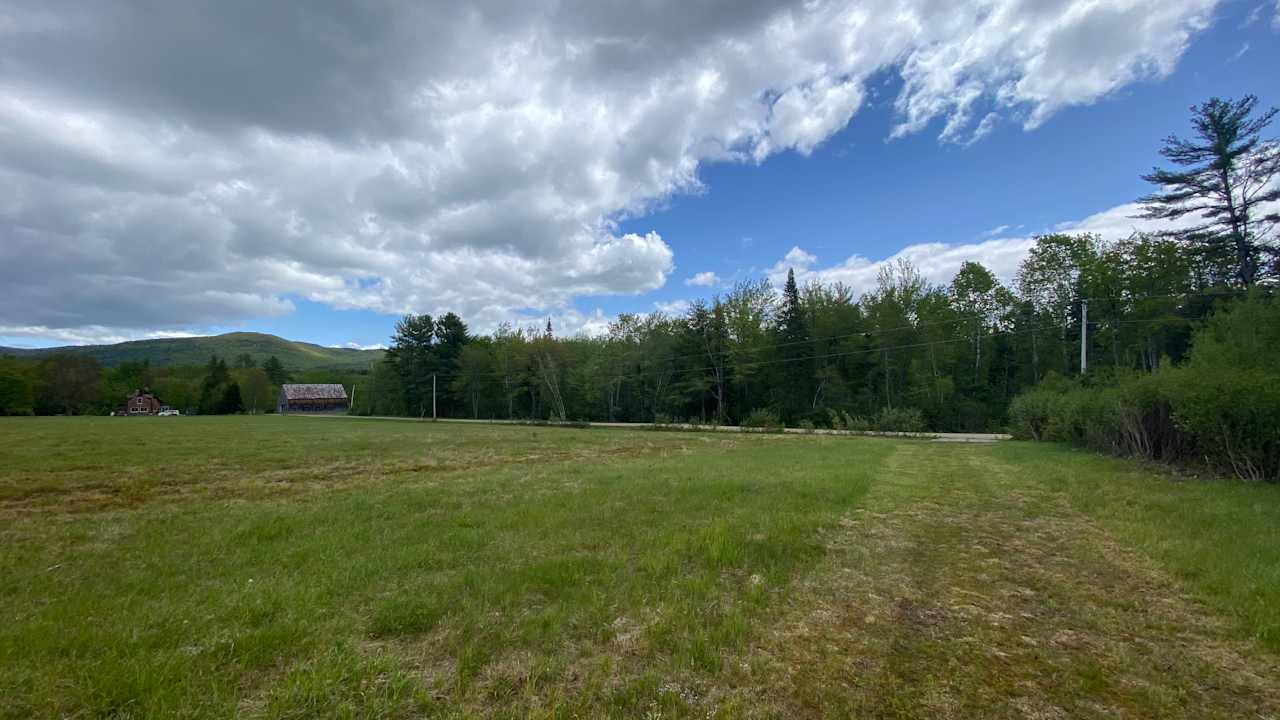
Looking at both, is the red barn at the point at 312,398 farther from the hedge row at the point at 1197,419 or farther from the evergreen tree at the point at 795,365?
the hedge row at the point at 1197,419

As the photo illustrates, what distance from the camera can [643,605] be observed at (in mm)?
4395

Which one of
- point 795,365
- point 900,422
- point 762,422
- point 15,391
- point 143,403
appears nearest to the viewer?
point 900,422

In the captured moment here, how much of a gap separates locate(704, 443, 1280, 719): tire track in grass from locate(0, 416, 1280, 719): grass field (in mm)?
23

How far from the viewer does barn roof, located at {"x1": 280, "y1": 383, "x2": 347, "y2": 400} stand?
113000 mm

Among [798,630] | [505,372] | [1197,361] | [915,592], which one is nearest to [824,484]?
[915,592]

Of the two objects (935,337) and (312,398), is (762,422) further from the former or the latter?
(312,398)

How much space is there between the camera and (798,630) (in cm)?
395

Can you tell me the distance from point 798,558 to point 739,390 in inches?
1750

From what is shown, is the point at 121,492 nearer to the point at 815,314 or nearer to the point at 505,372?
the point at 815,314

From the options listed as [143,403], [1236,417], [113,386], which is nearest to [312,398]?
[143,403]

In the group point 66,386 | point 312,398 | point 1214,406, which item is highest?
point 66,386

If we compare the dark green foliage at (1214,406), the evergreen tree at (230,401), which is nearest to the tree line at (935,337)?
the dark green foliage at (1214,406)

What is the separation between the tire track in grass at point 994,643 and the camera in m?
2.96

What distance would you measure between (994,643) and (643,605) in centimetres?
266
